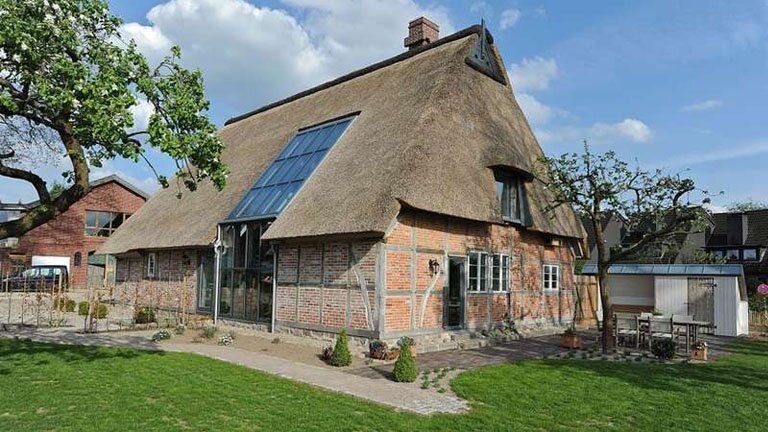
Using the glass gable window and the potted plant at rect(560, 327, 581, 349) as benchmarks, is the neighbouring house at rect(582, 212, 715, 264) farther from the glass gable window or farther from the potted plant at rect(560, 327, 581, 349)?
the glass gable window

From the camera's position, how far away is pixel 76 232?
1335 inches

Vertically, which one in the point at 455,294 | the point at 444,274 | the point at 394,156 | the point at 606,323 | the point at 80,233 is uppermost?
the point at 394,156

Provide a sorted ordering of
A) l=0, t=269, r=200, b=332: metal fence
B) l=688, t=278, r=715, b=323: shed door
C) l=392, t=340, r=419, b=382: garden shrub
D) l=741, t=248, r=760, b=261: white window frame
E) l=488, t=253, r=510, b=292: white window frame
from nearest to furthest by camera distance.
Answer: l=392, t=340, r=419, b=382: garden shrub
l=488, t=253, r=510, b=292: white window frame
l=0, t=269, r=200, b=332: metal fence
l=688, t=278, r=715, b=323: shed door
l=741, t=248, r=760, b=261: white window frame

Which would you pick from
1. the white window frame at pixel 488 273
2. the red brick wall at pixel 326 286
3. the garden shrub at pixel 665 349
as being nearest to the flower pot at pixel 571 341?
the garden shrub at pixel 665 349

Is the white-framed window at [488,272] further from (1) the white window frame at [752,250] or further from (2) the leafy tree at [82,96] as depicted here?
(1) the white window frame at [752,250]

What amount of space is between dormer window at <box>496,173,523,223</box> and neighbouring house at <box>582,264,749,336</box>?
7521mm

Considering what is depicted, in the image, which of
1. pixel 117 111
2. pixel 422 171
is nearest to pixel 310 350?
pixel 422 171

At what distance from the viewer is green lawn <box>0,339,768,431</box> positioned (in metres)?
6.22

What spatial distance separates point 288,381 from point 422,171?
18.2 feet

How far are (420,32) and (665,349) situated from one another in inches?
505

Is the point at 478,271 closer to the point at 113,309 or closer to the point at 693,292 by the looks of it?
the point at 693,292

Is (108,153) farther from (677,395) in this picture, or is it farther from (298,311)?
(677,395)

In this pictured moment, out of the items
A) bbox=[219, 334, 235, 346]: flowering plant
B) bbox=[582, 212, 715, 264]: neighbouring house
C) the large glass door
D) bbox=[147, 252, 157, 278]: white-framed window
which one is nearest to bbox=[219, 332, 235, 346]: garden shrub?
bbox=[219, 334, 235, 346]: flowering plant

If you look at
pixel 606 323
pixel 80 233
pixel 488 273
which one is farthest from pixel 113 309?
Answer: pixel 606 323
